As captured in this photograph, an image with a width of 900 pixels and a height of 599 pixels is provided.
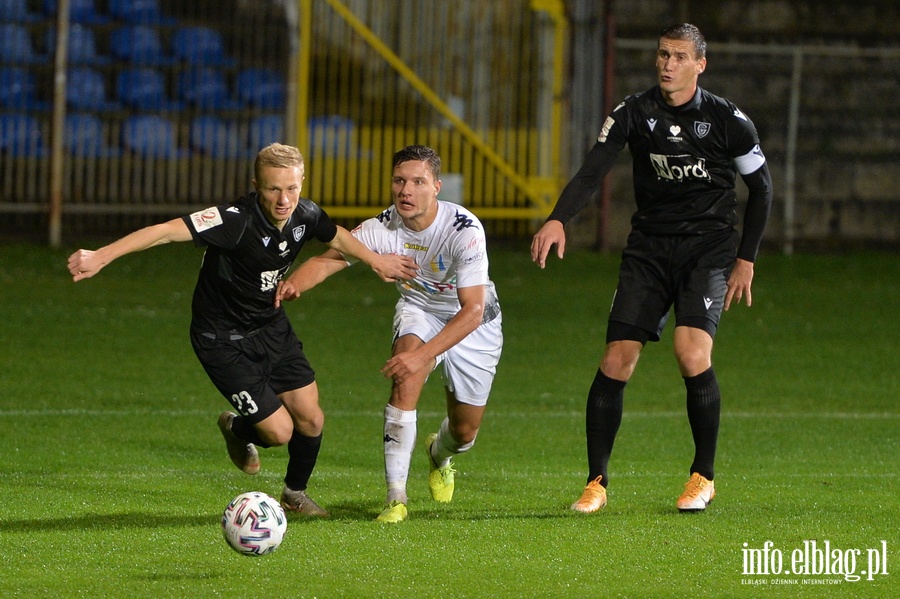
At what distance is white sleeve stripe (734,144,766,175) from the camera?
19.5 feet

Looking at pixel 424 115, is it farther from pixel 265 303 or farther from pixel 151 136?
pixel 265 303

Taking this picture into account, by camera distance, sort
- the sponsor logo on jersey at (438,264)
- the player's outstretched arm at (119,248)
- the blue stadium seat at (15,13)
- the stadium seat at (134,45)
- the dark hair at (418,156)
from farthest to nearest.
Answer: the stadium seat at (134,45), the blue stadium seat at (15,13), the sponsor logo on jersey at (438,264), the dark hair at (418,156), the player's outstretched arm at (119,248)

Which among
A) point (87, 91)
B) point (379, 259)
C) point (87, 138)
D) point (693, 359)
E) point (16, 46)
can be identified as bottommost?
point (87, 138)

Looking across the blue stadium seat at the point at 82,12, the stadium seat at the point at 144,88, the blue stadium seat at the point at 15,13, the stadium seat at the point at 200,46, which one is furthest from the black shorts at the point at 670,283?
the blue stadium seat at the point at 82,12

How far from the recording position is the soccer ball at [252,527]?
4.76 m

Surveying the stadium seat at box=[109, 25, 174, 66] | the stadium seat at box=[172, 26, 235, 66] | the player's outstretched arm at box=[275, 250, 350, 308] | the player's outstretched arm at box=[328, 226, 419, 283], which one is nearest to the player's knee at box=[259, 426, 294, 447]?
the player's outstretched arm at box=[275, 250, 350, 308]

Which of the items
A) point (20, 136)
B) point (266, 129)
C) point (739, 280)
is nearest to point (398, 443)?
point (739, 280)

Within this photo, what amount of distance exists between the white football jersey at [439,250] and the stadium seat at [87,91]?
12.5m

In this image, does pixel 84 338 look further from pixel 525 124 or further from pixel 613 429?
pixel 525 124

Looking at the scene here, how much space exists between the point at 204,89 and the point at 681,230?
532 inches

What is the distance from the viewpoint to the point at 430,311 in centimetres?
630

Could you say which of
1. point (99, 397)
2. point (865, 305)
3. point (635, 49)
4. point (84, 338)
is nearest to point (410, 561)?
point (99, 397)

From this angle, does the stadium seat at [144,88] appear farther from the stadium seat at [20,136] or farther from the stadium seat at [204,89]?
the stadium seat at [20,136]

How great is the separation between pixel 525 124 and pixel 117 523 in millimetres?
13265
